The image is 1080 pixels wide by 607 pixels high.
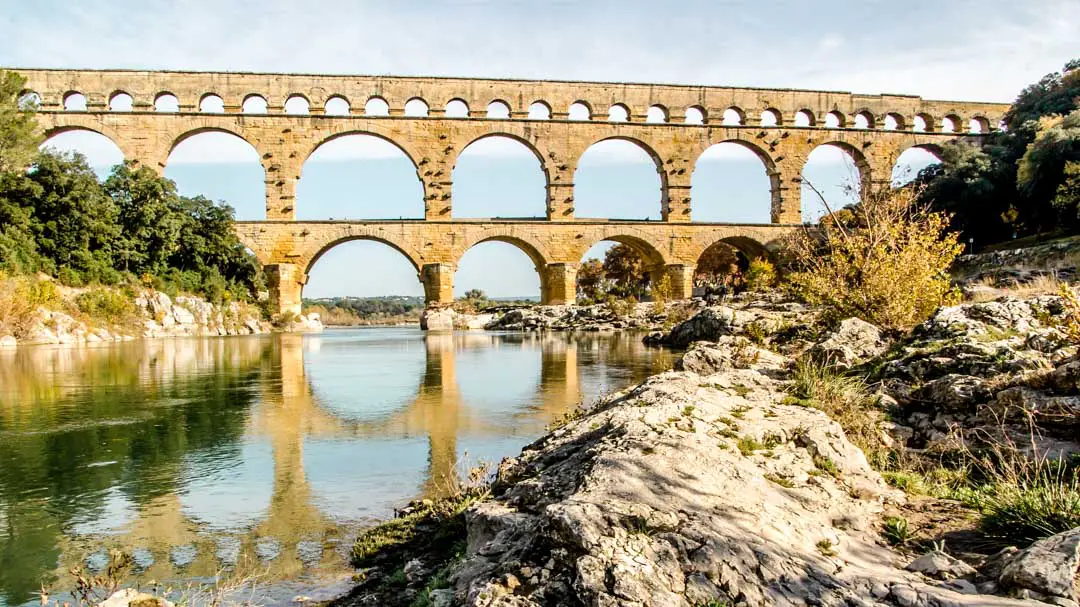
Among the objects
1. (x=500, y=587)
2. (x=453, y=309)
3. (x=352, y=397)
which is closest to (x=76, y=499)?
(x=500, y=587)

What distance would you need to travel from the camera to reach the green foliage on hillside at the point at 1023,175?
22.5 meters

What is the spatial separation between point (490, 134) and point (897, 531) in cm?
3095

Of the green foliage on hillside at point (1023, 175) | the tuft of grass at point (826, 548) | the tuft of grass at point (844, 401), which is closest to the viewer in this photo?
the tuft of grass at point (826, 548)

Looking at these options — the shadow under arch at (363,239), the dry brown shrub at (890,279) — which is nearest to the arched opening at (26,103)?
the shadow under arch at (363,239)

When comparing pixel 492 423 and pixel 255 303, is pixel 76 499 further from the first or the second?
pixel 255 303

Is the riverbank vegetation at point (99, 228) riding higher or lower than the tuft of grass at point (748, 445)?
higher

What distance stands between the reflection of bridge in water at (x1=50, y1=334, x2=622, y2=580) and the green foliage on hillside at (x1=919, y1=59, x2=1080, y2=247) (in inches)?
713

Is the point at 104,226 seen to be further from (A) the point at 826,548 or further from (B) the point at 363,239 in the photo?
(A) the point at 826,548

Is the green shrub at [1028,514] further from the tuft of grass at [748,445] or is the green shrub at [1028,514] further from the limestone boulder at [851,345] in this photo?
the limestone boulder at [851,345]

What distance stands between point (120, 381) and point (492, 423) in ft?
21.8

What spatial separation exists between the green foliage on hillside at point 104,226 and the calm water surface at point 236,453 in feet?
39.1

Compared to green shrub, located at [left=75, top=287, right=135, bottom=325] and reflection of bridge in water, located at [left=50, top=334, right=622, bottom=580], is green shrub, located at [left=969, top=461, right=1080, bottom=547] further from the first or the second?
green shrub, located at [left=75, top=287, right=135, bottom=325]

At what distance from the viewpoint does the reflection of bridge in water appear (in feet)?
12.1

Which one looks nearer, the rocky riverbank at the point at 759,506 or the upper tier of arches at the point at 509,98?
the rocky riverbank at the point at 759,506
